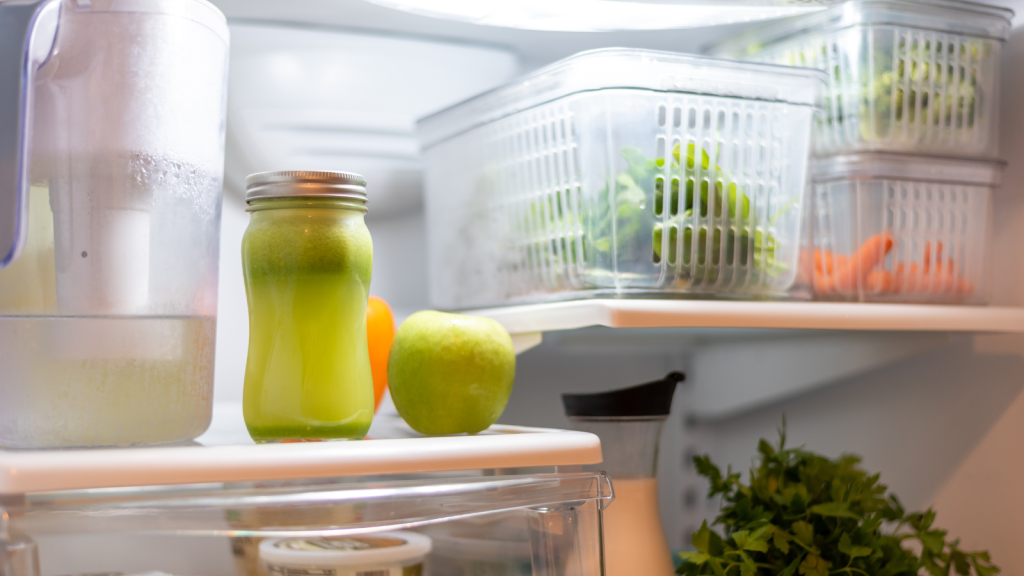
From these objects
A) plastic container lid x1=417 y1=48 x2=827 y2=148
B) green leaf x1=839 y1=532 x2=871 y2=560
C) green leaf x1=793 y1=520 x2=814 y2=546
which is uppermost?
plastic container lid x1=417 y1=48 x2=827 y2=148

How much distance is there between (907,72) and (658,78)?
27 centimetres

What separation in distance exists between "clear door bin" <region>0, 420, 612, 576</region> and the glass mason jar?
0.06 metres

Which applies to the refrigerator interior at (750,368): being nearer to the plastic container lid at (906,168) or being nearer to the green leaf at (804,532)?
the plastic container lid at (906,168)

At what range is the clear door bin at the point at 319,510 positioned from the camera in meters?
0.44

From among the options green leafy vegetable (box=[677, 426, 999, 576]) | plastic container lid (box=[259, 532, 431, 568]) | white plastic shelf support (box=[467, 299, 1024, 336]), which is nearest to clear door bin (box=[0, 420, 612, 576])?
plastic container lid (box=[259, 532, 431, 568])

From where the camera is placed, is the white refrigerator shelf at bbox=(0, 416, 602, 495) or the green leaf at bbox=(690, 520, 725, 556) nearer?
the white refrigerator shelf at bbox=(0, 416, 602, 495)

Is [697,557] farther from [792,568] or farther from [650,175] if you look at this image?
[650,175]

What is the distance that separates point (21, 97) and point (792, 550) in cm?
70

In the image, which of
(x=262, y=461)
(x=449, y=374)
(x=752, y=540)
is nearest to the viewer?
(x=262, y=461)

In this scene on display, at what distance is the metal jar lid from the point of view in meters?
0.54

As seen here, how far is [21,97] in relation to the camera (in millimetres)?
448

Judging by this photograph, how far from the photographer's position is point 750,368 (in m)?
1.09

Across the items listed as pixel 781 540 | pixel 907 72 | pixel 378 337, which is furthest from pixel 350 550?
pixel 907 72

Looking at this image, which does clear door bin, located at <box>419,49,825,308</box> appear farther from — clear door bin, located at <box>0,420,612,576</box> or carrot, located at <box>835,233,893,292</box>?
clear door bin, located at <box>0,420,612,576</box>
